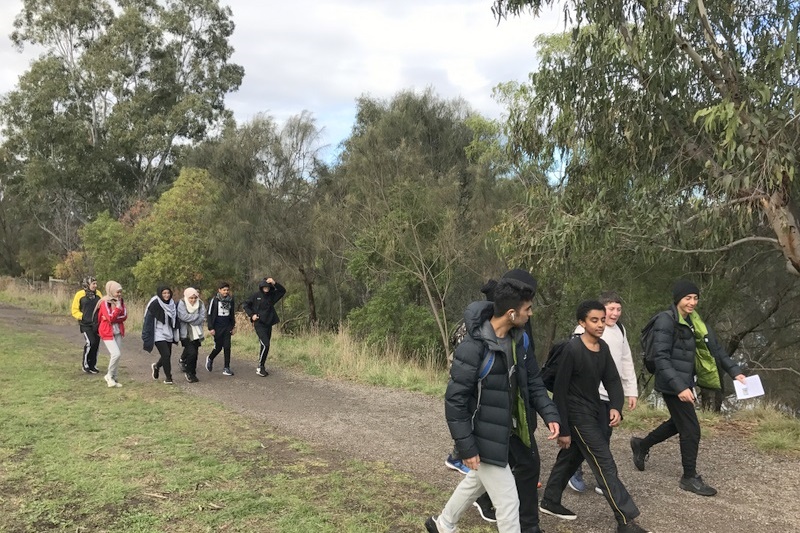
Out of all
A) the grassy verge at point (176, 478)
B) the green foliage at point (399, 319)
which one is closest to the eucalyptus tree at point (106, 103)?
the green foliage at point (399, 319)

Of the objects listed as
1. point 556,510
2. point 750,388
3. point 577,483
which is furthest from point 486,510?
point 750,388

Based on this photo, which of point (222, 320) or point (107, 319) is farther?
point (222, 320)

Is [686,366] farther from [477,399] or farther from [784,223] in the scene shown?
[784,223]

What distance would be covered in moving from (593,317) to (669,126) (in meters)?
4.58

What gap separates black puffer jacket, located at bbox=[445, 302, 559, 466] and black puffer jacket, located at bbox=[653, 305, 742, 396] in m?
2.01

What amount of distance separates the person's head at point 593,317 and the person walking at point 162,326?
6.53 metres

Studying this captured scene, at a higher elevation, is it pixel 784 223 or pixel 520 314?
pixel 784 223

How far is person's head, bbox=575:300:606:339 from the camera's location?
12.6 ft

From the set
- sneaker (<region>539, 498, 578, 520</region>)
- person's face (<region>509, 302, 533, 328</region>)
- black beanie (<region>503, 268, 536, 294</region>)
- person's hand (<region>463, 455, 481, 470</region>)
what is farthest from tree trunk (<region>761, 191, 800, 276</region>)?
person's hand (<region>463, 455, 481, 470</region>)

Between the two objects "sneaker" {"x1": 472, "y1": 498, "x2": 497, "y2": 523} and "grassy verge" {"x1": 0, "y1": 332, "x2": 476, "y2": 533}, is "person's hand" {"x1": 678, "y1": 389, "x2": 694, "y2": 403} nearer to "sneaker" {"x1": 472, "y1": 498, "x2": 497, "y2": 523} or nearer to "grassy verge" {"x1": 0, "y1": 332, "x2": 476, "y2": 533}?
"sneaker" {"x1": 472, "y1": 498, "x2": 497, "y2": 523}

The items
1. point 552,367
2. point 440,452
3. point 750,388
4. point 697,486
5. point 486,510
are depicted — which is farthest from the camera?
point 440,452

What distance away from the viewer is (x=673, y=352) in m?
4.72

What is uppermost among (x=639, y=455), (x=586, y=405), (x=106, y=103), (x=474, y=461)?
(x=106, y=103)

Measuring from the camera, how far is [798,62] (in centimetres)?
583
